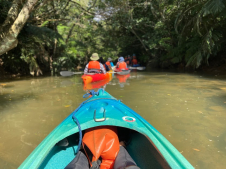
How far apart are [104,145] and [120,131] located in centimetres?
68

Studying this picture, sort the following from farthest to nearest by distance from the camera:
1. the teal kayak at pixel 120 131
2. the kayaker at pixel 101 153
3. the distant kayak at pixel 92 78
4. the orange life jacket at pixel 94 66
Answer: the orange life jacket at pixel 94 66, the distant kayak at pixel 92 78, the kayaker at pixel 101 153, the teal kayak at pixel 120 131

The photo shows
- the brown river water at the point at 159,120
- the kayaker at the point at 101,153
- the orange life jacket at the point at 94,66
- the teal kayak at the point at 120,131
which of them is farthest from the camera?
the orange life jacket at the point at 94,66

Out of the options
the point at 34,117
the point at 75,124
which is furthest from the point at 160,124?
the point at 34,117

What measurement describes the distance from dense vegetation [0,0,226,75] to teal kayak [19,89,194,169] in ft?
21.4

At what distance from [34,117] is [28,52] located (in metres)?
7.12

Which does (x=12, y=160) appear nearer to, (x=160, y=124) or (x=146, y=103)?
(x=160, y=124)

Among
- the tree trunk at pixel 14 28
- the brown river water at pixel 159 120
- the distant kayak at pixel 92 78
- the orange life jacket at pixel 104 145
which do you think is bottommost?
the brown river water at pixel 159 120

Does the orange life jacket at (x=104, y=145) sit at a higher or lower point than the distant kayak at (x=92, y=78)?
lower

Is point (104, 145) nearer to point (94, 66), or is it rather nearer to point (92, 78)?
point (92, 78)

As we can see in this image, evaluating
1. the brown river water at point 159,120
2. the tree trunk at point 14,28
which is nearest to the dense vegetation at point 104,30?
the tree trunk at point 14,28

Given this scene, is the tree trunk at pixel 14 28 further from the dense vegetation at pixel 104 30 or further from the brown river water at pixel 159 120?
the brown river water at pixel 159 120

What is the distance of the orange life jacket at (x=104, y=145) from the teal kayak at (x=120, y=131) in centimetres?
11

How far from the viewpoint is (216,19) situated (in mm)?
8508

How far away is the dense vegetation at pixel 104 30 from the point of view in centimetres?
799
